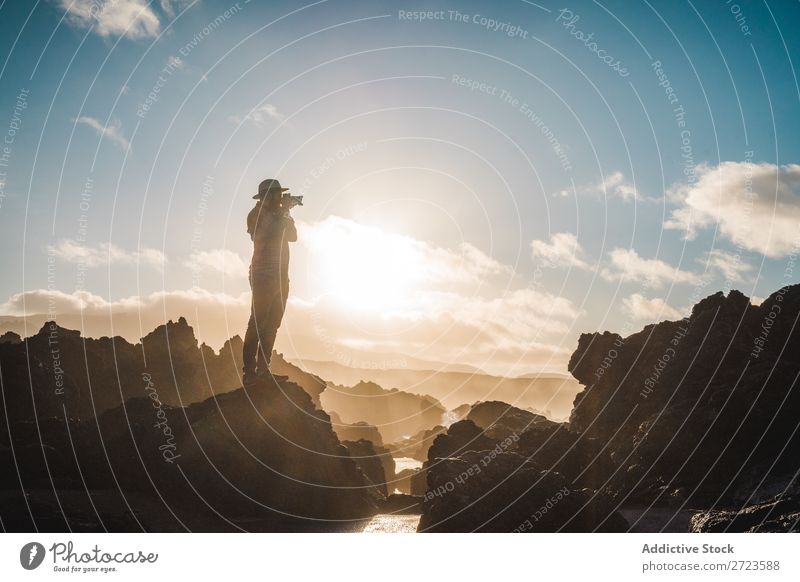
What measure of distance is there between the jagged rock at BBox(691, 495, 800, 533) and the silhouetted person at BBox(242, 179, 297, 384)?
16.5 metres

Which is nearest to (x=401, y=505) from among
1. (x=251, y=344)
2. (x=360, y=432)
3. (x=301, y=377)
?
(x=251, y=344)

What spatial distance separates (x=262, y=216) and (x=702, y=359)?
2665cm

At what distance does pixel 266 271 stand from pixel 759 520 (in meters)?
19.0

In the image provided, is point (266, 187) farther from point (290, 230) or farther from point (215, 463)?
point (215, 463)

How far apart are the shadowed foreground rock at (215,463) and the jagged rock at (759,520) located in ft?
42.0

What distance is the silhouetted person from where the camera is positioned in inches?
878

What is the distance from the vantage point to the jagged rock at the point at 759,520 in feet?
54.1

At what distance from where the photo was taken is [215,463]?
2105cm

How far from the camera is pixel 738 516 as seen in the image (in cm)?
1723

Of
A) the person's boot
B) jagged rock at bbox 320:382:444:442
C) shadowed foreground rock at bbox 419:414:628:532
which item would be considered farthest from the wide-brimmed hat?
jagged rock at bbox 320:382:444:442

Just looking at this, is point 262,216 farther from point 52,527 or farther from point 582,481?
point 582,481
